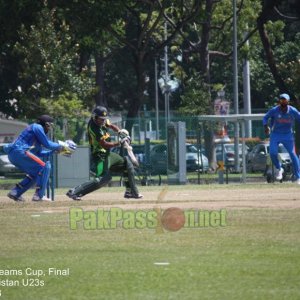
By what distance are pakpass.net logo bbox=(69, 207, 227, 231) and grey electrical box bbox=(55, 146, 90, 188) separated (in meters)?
17.0

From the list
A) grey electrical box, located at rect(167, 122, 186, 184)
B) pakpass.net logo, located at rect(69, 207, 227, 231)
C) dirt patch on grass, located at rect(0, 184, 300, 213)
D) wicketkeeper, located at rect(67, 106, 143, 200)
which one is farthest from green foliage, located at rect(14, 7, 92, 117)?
pakpass.net logo, located at rect(69, 207, 227, 231)

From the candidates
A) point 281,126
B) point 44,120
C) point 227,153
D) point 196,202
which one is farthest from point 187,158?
point 196,202

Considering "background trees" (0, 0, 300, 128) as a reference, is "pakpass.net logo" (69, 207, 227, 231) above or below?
below

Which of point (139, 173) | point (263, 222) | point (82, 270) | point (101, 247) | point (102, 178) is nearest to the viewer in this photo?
point (82, 270)

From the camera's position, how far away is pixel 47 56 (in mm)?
47344

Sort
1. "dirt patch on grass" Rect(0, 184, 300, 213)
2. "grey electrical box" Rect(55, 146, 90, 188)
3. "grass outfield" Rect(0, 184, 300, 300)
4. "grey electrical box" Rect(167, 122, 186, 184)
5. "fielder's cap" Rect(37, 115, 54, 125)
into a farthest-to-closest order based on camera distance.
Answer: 1. "grey electrical box" Rect(167, 122, 186, 184)
2. "grey electrical box" Rect(55, 146, 90, 188)
3. "fielder's cap" Rect(37, 115, 54, 125)
4. "dirt patch on grass" Rect(0, 184, 300, 213)
5. "grass outfield" Rect(0, 184, 300, 300)

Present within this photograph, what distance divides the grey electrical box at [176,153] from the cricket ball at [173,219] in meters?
19.7

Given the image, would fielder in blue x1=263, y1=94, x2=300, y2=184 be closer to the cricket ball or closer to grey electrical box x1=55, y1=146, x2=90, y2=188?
the cricket ball

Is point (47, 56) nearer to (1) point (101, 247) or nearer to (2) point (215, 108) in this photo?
(2) point (215, 108)

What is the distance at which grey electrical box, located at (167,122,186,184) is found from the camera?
37.4m

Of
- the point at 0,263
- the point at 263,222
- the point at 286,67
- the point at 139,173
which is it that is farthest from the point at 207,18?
the point at 0,263

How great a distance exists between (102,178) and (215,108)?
2887 centimetres

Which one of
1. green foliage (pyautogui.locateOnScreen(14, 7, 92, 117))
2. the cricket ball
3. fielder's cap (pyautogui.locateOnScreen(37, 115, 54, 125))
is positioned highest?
green foliage (pyautogui.locateOnScreen(14, 7, 92, 117))

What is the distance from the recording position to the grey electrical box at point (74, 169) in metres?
34.7
